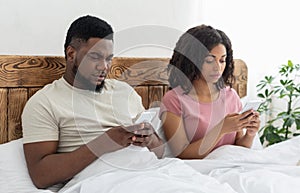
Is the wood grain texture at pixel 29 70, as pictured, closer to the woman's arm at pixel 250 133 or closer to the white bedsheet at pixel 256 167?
the white bedsheet at pixel 256 167

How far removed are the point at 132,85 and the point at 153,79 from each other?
0.12 metres

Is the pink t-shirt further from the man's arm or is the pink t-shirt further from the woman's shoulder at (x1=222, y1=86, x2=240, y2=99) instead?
the man's arm

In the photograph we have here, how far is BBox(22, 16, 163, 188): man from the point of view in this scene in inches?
60.8

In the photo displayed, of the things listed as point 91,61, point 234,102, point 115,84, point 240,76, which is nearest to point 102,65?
point 91,61

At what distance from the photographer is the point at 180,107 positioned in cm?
192

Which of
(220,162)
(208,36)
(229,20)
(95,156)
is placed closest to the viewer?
(95,156)

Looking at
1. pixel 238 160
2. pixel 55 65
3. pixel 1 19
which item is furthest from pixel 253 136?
pixel 1 19

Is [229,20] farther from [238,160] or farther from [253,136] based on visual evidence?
[238,160]

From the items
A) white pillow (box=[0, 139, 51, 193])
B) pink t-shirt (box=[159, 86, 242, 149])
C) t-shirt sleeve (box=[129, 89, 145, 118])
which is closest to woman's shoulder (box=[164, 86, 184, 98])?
pink t-shirt (box=[159, 86, 242, 149])

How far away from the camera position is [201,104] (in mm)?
1976

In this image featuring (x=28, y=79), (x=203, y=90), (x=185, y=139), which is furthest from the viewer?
(x=203, y=90)

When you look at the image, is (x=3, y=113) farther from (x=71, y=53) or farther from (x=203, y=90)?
(x=203, y=90)

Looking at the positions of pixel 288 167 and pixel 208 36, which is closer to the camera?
pixel 288 167

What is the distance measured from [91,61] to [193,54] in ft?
1.57
